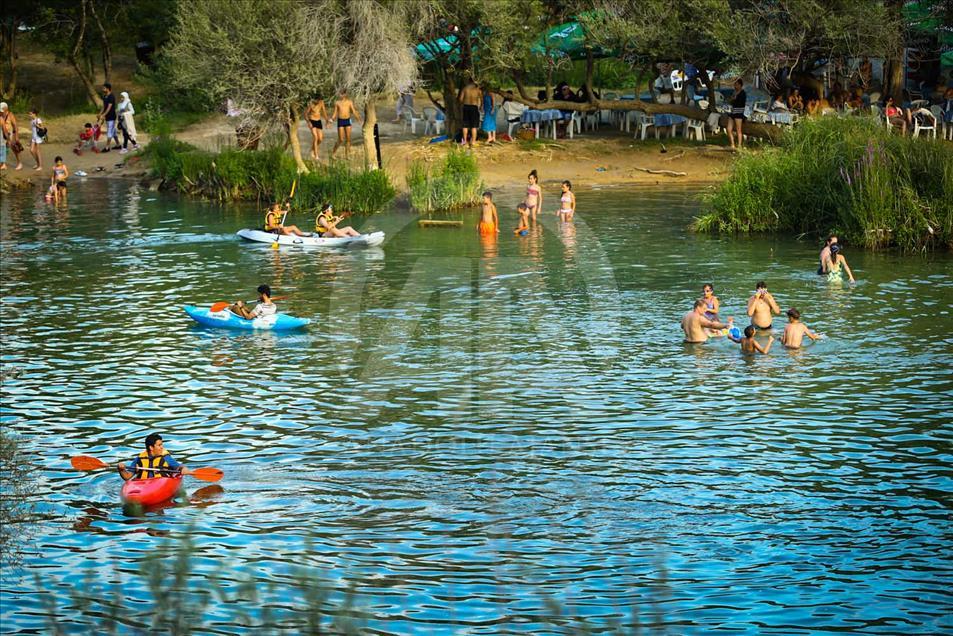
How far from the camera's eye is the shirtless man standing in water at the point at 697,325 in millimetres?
20422

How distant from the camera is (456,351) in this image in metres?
20.5

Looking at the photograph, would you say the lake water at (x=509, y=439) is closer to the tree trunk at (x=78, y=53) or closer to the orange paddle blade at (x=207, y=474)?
the orange paddle blade at (x=207, y=474)

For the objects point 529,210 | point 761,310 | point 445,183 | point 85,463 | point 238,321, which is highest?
point 445,183

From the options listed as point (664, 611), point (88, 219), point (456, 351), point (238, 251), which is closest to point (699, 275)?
point (456, 351)

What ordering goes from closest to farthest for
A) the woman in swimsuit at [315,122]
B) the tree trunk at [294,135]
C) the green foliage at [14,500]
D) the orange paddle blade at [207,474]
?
the green foliage at [14,500] < the orange paddle blade at [207,474] < the tree trunk at [294,135] < the woman in swimsuit at [315,122]

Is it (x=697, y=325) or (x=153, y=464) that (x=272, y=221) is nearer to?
(x=697, y=325)

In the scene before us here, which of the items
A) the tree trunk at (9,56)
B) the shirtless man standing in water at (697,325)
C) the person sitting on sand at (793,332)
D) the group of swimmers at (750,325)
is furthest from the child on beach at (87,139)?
the person sitting on sand at (793,332)

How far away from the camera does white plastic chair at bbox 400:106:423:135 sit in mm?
46431

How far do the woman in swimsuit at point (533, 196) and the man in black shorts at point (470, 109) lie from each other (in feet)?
28.3

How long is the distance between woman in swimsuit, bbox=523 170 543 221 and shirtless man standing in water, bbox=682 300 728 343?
500 inches

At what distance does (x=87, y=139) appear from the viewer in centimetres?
4822

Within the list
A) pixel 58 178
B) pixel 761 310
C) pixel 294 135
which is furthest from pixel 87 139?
pixel 761 310

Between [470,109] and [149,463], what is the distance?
29.5 meters

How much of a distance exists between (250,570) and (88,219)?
26.3 meters
